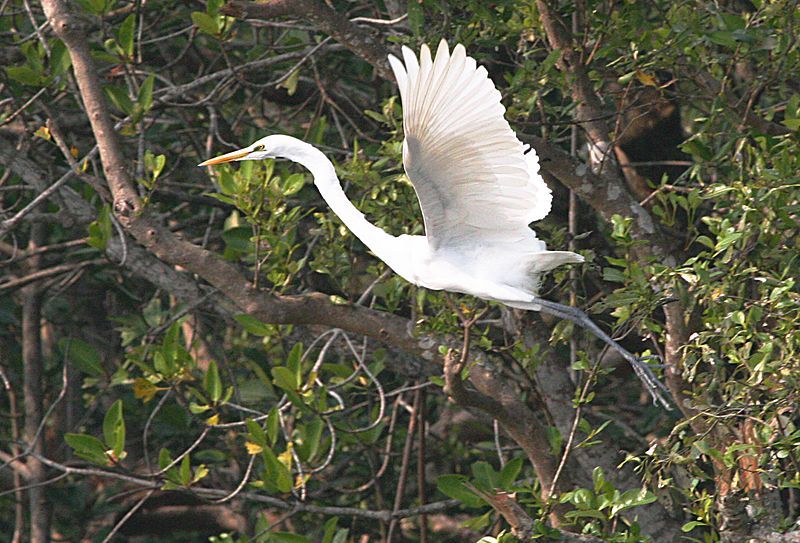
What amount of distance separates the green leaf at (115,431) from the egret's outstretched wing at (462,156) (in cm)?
124

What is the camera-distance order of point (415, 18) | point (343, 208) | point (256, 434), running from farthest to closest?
point (256, 434) → point (415, 18) → point (343, 208)

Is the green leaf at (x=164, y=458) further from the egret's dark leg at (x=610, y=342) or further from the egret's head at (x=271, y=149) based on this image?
the egret's dark leg at (x=610, y=342)

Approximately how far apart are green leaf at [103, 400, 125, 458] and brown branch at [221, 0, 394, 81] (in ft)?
4.02

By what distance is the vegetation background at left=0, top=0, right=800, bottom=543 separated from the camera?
2707 mm

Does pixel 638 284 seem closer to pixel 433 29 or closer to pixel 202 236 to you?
pixel 433 29

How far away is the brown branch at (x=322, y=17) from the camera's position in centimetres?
305

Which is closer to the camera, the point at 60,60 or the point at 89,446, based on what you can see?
the point at 89,446

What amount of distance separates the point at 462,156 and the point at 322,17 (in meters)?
0.85

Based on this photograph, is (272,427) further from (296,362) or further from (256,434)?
(296,362)

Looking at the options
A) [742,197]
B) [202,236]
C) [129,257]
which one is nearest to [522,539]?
[742,197]

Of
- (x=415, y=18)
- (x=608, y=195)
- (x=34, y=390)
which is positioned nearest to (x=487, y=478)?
(x=608, y=195)

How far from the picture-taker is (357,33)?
124 inches

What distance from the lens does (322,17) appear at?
3111mm

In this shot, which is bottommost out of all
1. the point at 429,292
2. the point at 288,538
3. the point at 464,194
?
the point at 288,538
